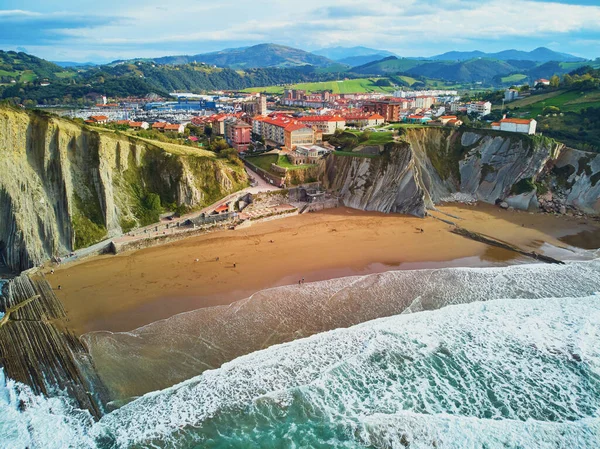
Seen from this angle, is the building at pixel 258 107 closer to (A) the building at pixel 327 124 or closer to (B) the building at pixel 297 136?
(A) the building at pixel 327 124

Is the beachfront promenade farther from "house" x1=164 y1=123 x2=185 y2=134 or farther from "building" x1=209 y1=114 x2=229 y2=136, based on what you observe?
"house" x1=164 y1=123 x2=185 y2=134

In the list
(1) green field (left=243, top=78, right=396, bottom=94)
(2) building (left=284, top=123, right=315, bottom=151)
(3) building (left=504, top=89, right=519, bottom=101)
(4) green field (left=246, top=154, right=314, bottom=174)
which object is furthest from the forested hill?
(3) building (left=504, top=89, right=519, bottom=101)

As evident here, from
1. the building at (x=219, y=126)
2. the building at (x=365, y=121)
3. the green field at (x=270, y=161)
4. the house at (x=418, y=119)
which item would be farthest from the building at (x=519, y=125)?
the building at (x=219, y=126)

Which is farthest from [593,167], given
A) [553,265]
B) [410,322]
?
[410,322]

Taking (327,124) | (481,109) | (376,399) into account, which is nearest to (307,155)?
(327,124)

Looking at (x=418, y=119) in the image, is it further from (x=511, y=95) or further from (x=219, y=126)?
(x=219, y=126)

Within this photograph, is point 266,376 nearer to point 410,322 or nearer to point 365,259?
point 410,322
